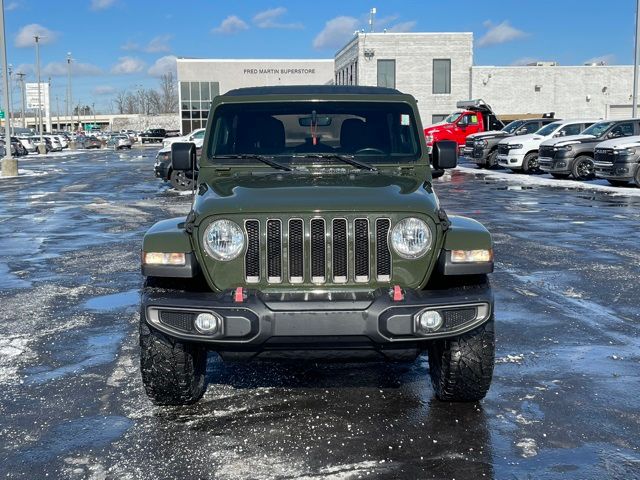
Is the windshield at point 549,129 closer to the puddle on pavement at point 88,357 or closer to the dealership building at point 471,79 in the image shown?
the puddle on pavement at point 88,357

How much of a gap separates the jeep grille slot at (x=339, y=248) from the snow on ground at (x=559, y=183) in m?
16.4

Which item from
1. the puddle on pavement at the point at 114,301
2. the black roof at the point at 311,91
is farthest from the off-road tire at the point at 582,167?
the black roof at the point at 311,91

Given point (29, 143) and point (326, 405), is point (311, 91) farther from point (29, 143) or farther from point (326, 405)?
point (29, 143)

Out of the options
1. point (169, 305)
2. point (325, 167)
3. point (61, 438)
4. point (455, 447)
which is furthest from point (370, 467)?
point (325, 167)

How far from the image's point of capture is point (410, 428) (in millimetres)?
4453

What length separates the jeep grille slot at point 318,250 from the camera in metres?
4.28

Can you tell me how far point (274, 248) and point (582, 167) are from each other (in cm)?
2136

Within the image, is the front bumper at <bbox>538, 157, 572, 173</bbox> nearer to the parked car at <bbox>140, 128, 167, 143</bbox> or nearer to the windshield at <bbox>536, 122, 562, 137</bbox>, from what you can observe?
the windshield at <bbox>536, 122, 562, 137</bbox>

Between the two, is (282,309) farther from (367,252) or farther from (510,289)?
(510,289)

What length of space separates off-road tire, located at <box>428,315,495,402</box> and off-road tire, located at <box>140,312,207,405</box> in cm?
143

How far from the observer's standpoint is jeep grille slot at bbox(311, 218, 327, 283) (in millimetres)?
4277

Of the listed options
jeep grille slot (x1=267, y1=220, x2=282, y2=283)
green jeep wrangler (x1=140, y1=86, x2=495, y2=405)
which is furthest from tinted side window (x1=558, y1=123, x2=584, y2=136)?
jeep grille slot (x1=267, y1=220, x2=282, y2=283)

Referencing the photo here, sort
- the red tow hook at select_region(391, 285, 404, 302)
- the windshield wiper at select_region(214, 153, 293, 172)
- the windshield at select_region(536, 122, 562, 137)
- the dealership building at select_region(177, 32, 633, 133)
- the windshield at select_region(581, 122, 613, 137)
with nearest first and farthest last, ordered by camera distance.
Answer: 1. the red tow hook at select_region(391, 285, 404, 302)
2. the windshield wiper at select_region(214, 153, 293, 172)
3. the windshield at select_region(581, 122, 613, 137)
4. the windshield at select_region(536, 122, 562, 137)
5. the dealership building at select_region(177, 32, 633, 133)

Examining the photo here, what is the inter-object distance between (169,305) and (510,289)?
193 inches
